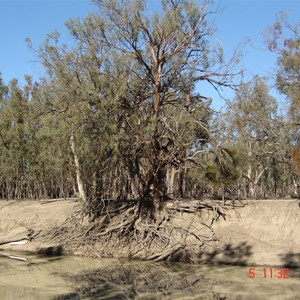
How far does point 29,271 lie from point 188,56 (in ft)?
37.3

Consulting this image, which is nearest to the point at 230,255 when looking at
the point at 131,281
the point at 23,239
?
the point at 131,281

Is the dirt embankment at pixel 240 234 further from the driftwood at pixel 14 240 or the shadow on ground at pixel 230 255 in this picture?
the driftwood at pixel 14 240

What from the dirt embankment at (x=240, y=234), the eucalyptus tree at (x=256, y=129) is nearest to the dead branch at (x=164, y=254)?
the dirt embankment at (x=240, y=234)

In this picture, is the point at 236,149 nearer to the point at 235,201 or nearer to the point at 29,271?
the point at 235,201

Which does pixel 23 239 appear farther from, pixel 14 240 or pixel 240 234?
pixel 240 234

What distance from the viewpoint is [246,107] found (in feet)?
87.2

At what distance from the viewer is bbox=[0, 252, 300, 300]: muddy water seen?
11.5 meters

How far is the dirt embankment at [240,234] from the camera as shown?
16.5m

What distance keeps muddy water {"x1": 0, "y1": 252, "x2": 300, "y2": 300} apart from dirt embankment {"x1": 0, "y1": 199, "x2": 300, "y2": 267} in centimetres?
96

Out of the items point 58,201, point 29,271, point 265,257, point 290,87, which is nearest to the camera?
point 29,271

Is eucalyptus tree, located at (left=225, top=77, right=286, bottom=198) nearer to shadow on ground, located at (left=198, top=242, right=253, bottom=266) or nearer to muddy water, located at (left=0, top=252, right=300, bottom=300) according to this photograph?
shadow on ground, located at (left=198, top=242, right=253, bottom=266)

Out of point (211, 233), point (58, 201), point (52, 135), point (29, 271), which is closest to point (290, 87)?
point (211, 233)
